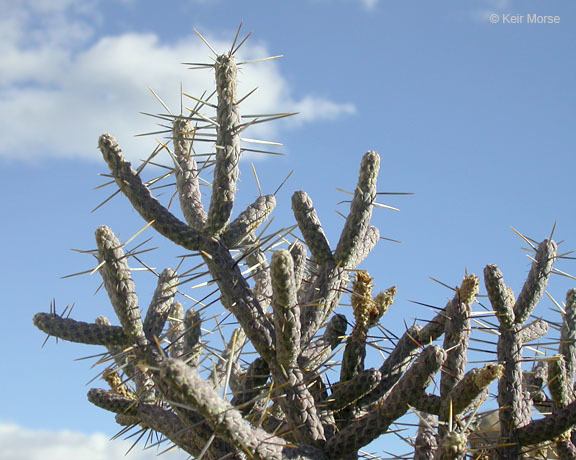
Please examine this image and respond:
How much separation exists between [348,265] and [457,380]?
0.94 metres

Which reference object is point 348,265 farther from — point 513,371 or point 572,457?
point 572,457

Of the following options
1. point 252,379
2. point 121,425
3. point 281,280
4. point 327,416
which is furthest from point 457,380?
point 121,425

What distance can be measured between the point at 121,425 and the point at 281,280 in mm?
1877

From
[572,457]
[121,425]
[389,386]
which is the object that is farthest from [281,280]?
[572,457]

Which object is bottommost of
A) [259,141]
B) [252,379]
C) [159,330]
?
[252,379]

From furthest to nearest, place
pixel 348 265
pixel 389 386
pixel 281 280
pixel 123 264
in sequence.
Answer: pixel 348 265 < pixel 389 386 < pixel 123 264 < pixel 281 280

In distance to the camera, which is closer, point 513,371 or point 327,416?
point 327,416

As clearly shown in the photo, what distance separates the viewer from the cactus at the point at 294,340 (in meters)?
3.54

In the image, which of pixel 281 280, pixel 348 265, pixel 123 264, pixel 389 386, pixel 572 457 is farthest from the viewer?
pixel 572 457

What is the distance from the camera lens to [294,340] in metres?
3.56

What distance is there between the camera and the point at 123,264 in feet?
12.2

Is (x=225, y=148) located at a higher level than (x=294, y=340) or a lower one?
higher

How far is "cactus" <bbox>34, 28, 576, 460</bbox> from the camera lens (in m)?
3.54

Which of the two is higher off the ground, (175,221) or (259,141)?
(259,141)
